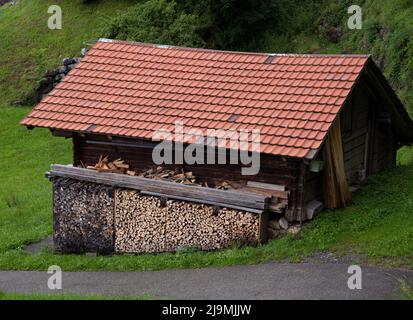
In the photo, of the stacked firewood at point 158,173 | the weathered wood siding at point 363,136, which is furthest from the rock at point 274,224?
the stacked firewood at point 158,173

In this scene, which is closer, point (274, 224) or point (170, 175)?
point (274, 224)

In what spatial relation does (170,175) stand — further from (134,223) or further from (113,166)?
(113,166)

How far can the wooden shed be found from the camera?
602 inches

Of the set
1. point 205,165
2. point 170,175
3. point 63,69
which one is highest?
point 63,69

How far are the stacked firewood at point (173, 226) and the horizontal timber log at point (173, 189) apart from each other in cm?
18

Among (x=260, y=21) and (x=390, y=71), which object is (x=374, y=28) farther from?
(x=260, y=21)

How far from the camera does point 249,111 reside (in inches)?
628

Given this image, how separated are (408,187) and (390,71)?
9.74m

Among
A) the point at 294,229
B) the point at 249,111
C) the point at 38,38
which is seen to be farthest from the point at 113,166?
the point at 38,38

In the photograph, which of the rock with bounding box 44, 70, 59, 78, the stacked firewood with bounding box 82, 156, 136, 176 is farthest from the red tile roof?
the rock with bounding box 44, 70, 59, 78

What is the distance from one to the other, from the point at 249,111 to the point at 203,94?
1456mm

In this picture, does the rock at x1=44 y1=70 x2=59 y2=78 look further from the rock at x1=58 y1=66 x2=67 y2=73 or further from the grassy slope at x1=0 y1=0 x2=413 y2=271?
the grassy slope at x1=0 y1=0 x2=413 y2=271

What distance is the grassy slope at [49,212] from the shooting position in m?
14.7

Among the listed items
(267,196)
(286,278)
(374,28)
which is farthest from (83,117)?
(374,28)
